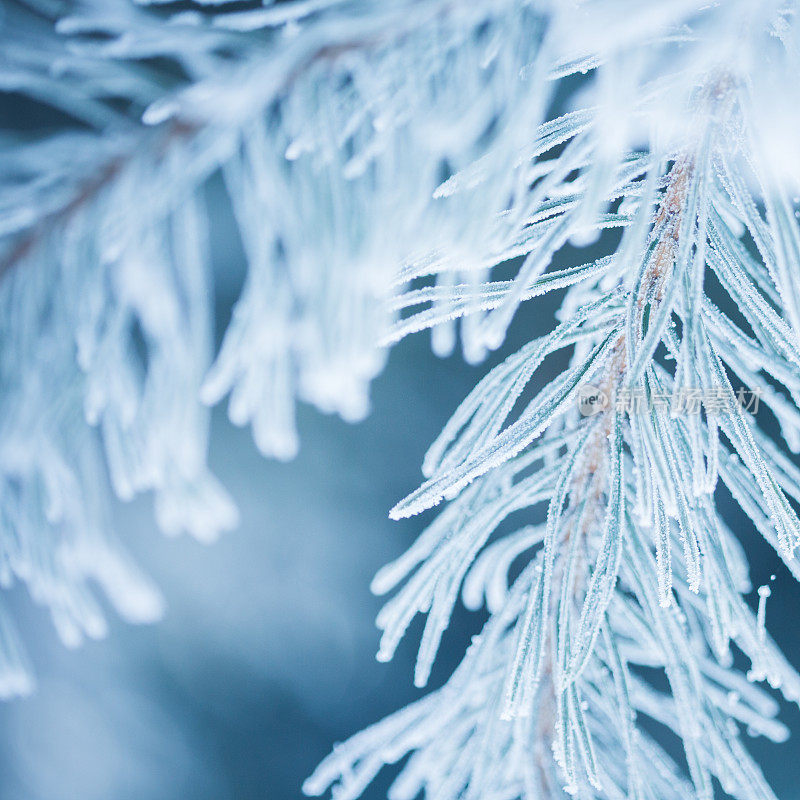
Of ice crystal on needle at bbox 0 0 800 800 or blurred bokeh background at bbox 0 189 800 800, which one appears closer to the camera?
ice crystal on needle at bbox 0 0 800 800

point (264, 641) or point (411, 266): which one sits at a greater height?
point (411, 266)

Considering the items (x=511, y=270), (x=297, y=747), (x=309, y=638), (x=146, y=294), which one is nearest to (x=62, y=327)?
(x=146, y=294)

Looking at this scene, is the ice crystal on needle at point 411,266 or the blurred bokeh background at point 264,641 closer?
the ice crystal on needle at point 411,266

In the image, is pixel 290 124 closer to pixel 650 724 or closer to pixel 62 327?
pixel 62 327

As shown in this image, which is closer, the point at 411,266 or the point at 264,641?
the point at 411,266
